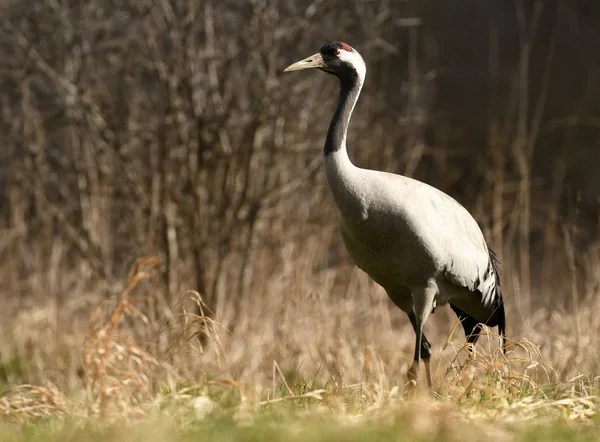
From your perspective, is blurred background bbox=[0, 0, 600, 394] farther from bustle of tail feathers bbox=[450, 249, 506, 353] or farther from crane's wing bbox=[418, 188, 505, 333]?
crane's wing bbox=[418, 188, 505, 333]

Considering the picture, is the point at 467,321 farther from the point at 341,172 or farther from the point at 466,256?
the point at 341,172

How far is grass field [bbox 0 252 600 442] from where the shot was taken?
3.34 metres

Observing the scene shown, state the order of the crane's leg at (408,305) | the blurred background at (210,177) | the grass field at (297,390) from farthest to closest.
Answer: the blurred background at (210,177) < the crane's leg at (408,305) < the grass field at (297,390)

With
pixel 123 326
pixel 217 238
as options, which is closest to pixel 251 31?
pixel 217 238

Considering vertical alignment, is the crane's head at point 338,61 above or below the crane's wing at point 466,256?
above

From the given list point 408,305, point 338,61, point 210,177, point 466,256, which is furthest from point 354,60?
point 210,177

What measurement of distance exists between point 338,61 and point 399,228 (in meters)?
0.81

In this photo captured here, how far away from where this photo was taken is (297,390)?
14.3 ft

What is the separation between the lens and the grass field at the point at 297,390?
132 inches

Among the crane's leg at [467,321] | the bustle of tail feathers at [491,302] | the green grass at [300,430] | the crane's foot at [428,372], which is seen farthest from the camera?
the crane's leg at [467,321]

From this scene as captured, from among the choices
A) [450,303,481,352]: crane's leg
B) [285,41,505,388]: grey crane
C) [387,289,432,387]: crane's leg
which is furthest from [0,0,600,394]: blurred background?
[285,41,505,388]: grey crane

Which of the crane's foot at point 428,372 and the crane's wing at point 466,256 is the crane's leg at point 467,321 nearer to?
the crane's wing at point 466,256

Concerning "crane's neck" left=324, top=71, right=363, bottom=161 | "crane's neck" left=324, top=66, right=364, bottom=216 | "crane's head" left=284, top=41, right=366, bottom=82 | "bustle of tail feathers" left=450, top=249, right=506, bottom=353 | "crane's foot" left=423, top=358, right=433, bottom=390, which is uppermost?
"crane's head" left=284, top=41, right=366, bottom=82

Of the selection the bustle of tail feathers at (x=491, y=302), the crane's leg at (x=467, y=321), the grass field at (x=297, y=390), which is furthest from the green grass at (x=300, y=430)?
the crane's leg at (x=467, y=321)
